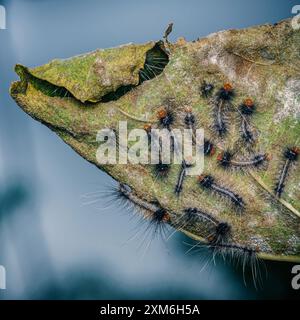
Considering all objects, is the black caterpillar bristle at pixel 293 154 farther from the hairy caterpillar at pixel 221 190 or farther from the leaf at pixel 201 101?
the hairy caterpillar at pixel 221 190

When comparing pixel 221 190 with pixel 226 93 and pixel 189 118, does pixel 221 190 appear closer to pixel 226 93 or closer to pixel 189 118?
pixel 189 118

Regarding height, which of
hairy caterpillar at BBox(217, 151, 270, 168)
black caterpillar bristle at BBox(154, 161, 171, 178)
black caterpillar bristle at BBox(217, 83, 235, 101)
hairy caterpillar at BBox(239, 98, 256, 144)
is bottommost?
black caterpillar bristle at BBox(154, 161, 171, 178)

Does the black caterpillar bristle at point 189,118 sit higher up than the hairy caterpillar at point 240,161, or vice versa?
the black caterpillar bristle at point 189,118

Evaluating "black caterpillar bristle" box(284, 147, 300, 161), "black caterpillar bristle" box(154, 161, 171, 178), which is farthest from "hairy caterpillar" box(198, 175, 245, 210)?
"black caterpillar bristle" box(284, 147, 300, 161)

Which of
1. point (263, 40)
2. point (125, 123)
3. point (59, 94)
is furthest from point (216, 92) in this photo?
point (59, 94)

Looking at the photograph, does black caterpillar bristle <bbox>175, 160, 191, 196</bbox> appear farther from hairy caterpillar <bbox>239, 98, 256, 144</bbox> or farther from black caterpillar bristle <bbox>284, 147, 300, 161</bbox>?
black caterpillar bristle <bbox>284, 147, 300, 161</bbox>

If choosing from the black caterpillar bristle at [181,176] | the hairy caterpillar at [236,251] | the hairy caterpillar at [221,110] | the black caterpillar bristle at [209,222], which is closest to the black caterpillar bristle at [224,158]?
the hairy caterpillar at [221,110]

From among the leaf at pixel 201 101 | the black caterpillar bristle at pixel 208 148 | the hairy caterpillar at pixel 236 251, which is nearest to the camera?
the leaf at pixel 201 101
